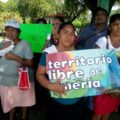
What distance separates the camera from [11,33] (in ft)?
14.9

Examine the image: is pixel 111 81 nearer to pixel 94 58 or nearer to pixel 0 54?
pixel 94 58

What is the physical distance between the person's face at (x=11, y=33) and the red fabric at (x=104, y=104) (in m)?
1.29

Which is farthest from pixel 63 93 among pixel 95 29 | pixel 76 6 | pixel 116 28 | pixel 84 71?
pixel 76 6

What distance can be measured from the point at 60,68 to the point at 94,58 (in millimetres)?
400

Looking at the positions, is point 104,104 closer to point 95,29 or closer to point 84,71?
point 84,71

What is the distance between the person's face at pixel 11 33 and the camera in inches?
178

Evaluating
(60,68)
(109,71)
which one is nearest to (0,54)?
(60,68)

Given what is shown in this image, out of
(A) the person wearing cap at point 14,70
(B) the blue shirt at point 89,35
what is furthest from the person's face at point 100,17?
(A) the person wearing cap at point 14,70

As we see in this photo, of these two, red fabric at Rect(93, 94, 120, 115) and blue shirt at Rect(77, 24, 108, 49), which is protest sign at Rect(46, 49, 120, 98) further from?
blue shirt at Rect(77, 24, 108, 49)

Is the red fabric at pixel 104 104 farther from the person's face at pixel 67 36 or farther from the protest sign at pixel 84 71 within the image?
the person's face at pixel 67 36

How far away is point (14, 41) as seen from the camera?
4.59m

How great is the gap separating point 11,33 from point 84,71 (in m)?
1.23

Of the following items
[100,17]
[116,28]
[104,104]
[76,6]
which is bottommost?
[104,104]

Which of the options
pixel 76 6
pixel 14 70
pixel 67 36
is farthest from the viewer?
pixel 76 6
